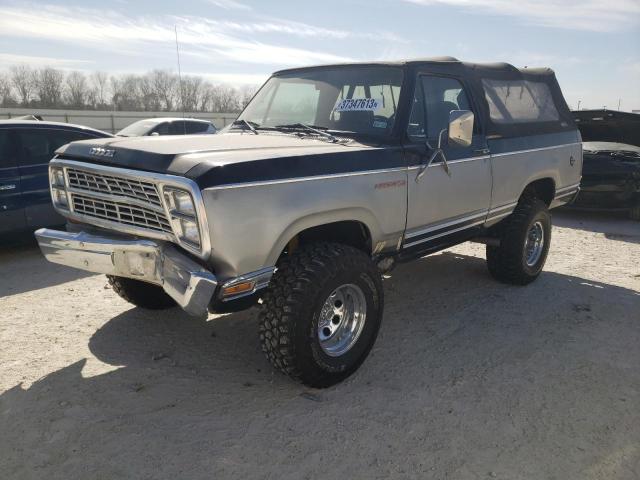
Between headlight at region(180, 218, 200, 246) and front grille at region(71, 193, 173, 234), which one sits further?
front grille at region(71, 193, 173, 234)

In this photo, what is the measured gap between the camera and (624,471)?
2.51 m

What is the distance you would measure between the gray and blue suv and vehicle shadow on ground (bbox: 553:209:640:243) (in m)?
3.76

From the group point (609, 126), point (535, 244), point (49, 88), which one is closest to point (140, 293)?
point (535, 244)

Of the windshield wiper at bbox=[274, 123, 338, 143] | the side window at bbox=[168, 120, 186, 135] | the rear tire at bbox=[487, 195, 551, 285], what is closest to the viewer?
the windshield wiper at bbox=[274, 123, 338, 143]

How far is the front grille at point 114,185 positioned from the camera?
2799mm

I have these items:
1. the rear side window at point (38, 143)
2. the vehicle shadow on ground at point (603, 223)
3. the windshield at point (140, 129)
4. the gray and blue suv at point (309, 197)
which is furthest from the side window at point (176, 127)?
the vehicle shadow on ground at point (603, 223)

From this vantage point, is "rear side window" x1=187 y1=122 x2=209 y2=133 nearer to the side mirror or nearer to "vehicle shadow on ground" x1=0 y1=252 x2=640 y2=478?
"vehicle shadow on ground" x1=0 y1=252 x2=640 y2=478

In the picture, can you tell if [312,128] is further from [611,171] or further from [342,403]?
[611,171]

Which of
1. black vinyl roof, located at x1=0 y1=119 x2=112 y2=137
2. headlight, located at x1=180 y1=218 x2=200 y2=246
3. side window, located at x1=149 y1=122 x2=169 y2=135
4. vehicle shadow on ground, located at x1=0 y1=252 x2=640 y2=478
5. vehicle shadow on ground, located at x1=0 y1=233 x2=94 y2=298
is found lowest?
vehicle shadow on ground, located at x1=0 y1=252 x2=640 y2=478

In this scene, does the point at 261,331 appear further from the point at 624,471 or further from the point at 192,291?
the point at 624,471

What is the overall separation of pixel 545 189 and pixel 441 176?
2167 mm

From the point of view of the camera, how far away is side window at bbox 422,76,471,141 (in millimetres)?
3963

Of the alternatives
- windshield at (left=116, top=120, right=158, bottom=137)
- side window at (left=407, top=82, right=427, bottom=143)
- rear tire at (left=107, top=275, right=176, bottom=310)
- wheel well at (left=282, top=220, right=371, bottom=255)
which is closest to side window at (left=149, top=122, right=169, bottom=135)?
windshield at (left=116, top=120, right=158, bottom=137)

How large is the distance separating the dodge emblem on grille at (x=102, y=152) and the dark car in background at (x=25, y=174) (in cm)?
326
